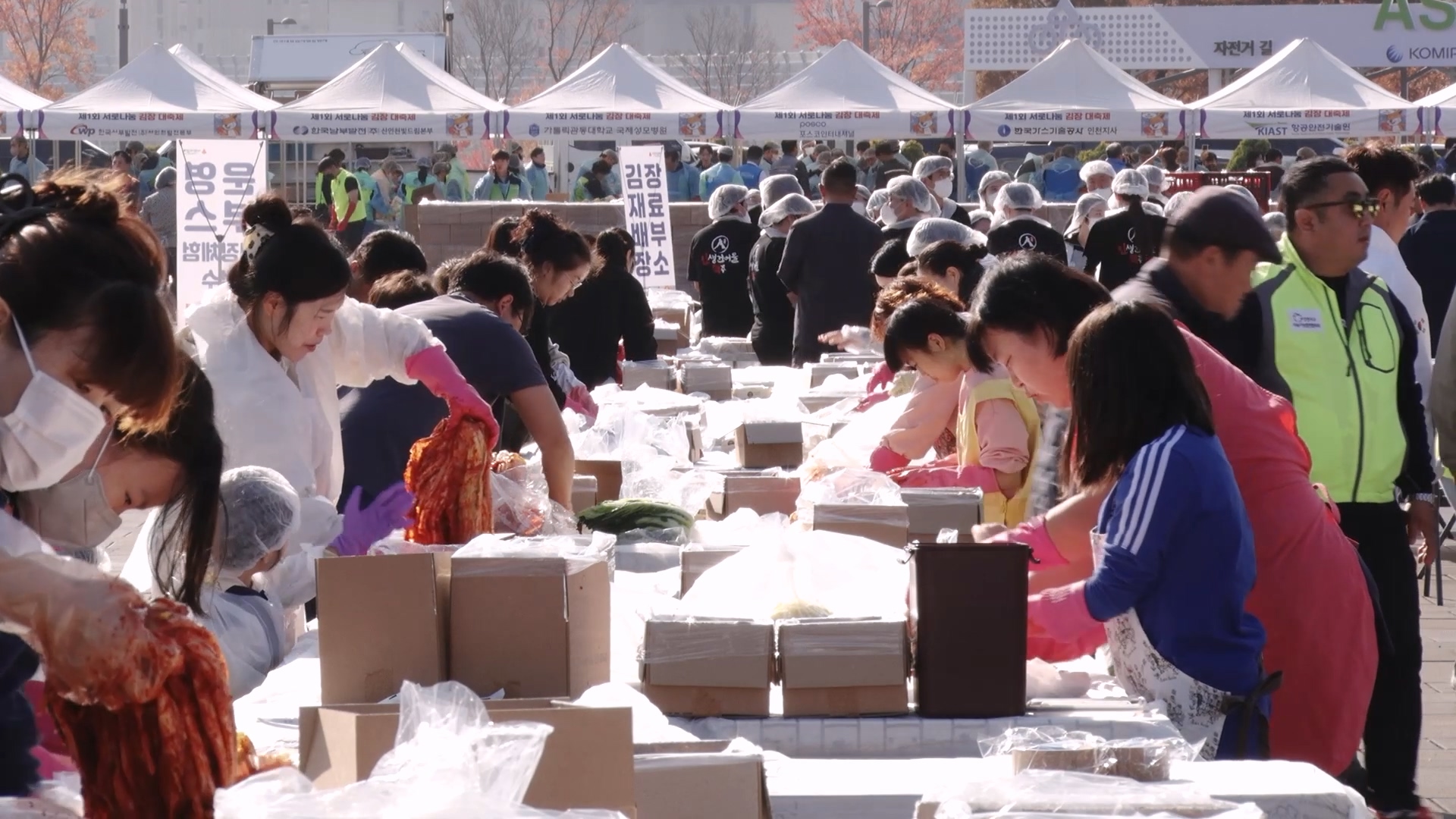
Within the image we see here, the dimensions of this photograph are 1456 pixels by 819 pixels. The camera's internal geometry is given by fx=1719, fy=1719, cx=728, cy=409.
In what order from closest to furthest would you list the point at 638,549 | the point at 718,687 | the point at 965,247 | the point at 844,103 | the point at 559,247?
the point at 718,687
the point at 638,549
the point at 559,247
the point at 965,247
the point at 844,103

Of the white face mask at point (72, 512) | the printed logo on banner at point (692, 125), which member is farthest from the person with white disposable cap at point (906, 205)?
the printed logo on banner at point (692, 125)

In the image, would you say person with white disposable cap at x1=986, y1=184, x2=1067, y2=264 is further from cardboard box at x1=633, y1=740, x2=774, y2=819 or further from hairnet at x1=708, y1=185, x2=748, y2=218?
cardboard box at x1=633, y1=740, x2=774, y2=819

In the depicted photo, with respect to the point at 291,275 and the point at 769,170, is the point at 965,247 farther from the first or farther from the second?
the point at 769,170

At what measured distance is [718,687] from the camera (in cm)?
276

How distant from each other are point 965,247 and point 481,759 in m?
5.33

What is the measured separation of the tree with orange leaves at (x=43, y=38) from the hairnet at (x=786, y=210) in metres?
47.8

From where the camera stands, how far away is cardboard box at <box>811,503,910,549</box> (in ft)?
12.1

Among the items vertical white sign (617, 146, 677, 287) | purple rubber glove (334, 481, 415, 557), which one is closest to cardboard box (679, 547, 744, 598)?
purple rubber glove (334, 481, 415, 557)

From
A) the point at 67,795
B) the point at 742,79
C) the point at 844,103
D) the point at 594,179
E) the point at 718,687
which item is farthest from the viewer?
the point at 742,79

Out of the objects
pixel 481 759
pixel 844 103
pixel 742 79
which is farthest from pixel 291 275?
pixel 742 79

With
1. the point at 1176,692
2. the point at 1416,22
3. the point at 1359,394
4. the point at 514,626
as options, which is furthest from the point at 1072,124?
the point at 1416,22

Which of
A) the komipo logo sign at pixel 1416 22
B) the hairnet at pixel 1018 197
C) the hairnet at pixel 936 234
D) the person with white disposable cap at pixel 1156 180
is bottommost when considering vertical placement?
the hairnet at pixel 936 234

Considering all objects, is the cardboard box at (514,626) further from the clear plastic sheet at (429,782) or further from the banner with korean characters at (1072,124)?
the banner with korean characters at (1072,124)

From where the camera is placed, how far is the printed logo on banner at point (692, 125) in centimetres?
1892
